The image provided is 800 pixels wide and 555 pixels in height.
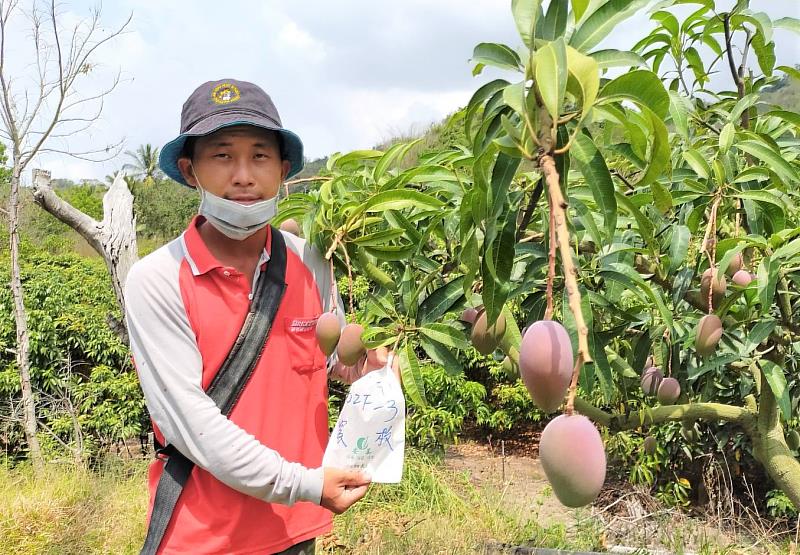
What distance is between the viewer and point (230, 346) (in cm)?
127

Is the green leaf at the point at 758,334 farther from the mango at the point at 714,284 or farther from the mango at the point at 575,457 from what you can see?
the mango at the point at 575,457

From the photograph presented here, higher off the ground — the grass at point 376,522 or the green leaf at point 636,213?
the green leaf at point 636,213

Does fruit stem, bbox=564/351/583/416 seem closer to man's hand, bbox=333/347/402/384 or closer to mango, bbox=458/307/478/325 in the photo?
man's hand, bbox=333/347/402/384

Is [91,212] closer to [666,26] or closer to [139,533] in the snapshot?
[139,533]

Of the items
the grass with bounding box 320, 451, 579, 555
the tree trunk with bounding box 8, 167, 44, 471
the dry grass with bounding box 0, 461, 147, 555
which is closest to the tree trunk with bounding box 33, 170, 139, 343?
the tree trunk with bounding box 8, 167, 44, 471

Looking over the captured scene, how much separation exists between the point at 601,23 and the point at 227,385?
0.88 metres

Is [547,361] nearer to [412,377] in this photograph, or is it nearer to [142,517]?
[412,377]

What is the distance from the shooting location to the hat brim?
1.23 meters

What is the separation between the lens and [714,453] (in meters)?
4.22

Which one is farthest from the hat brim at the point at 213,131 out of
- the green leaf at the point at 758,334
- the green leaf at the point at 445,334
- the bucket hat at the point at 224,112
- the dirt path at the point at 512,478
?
the dirt path at the point at 512,478

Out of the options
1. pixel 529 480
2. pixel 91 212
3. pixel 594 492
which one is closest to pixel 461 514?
pixel 529 480

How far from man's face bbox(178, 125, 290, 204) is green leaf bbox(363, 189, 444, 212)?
0.80 ft

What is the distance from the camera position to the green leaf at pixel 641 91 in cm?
71

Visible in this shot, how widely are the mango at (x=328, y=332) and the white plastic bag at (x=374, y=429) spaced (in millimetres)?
90
